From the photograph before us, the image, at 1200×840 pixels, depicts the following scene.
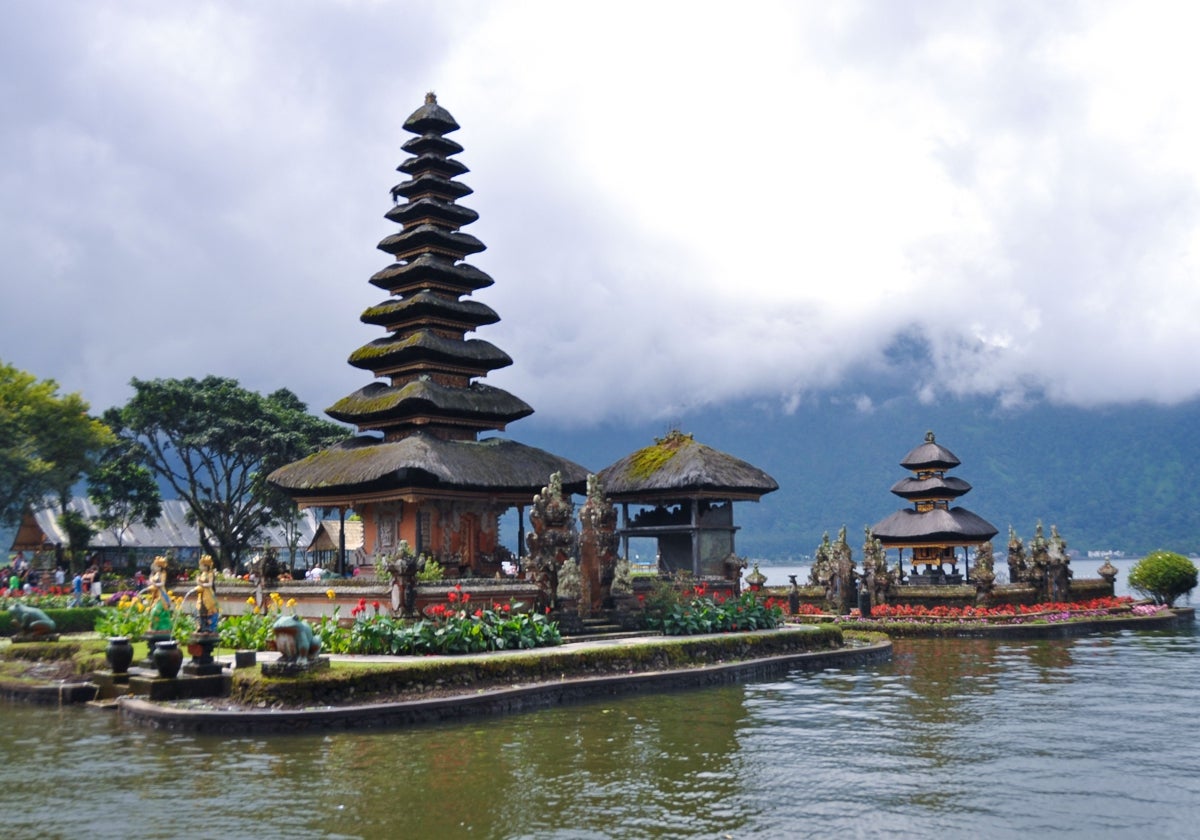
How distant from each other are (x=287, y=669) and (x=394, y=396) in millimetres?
20966

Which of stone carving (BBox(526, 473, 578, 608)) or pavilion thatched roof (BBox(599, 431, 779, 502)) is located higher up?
pavilion thatched roof (BBox(599, 431, 779, 502))

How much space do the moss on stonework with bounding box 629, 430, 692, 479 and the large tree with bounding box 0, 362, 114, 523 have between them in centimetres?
2914

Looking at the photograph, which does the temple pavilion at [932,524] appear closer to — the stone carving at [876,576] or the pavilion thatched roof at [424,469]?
the stone carving at [876,576]

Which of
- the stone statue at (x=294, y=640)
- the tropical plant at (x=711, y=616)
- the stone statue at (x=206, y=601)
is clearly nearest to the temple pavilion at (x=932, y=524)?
the tropical plant at (x=711, y=616)

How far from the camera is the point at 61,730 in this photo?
58.7 ft

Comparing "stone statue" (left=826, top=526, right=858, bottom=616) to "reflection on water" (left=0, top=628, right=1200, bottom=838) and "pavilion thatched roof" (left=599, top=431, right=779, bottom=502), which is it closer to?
"pavilion thatched roof" (left=599, top=431, right=779, bottom=502)

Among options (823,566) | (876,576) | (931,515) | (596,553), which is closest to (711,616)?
(596,553)

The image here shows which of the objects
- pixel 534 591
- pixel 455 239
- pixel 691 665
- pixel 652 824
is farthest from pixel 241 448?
pixel 652 824

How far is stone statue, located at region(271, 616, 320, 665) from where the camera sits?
18.2 metres

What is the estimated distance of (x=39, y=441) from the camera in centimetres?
5112

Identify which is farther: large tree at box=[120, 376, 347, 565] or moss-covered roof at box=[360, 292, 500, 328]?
large tree at box=[120, 376, 347, 565]

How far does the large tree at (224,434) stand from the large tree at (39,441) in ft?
13.4

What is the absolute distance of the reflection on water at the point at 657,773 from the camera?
12.0m

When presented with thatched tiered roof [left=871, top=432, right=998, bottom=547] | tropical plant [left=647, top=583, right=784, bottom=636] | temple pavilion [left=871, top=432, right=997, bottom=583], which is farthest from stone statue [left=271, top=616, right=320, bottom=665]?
thatched tiered roof [left=871, top=432, right=998, bottom=547]
